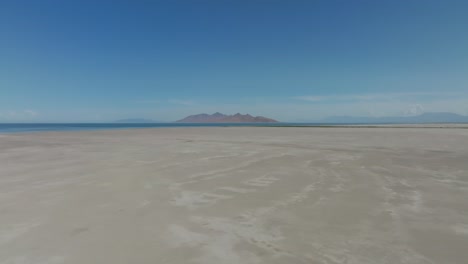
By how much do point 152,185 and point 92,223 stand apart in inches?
94.7

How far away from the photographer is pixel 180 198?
17.9 ft

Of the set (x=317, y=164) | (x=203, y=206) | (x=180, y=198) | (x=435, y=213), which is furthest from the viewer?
(x=317, y=164)

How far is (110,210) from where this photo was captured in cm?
473

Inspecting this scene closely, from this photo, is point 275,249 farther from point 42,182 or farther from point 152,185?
point 42,182

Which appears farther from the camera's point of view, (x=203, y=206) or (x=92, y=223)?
(x=203, y=206)

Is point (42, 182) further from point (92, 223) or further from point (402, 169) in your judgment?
point (402, 169)

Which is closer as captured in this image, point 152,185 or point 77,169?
point 152,185

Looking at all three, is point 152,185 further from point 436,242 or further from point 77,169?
point 436,242

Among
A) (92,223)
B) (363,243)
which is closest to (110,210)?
(92,223)

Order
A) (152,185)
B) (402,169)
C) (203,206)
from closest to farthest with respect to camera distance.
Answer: (203,206) < (152,185) < (402,169)

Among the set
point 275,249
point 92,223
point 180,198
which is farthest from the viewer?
point 180,198

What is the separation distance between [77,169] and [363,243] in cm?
841

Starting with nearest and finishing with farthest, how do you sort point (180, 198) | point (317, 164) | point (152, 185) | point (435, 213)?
1. point (435, 213)
2. point (180, 198)
3. point (152, 185)
4. point (317, 164)

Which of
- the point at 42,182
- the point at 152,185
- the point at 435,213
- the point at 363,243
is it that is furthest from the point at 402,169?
the point at 42,182
